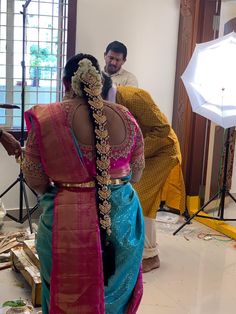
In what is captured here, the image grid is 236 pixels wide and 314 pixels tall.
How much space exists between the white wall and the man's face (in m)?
0.29

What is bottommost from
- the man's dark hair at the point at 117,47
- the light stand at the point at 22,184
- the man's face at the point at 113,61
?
the light stand at the point at 22,184

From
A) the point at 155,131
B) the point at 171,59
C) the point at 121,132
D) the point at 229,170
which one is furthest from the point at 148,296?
the point at 171,59

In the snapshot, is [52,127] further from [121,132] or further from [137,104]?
[137,104]

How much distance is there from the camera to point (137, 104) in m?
2.87

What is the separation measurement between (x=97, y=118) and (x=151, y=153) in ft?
4.00

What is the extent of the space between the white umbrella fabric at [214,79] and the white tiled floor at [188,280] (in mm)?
1012

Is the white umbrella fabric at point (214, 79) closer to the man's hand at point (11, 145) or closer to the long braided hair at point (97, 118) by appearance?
the man's hand at point (11, 145)

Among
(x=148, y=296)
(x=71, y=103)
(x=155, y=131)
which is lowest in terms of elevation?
(x=148, y=296)

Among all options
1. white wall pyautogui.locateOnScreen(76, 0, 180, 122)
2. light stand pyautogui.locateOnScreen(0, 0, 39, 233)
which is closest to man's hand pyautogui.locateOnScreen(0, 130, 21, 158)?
light stand pyautogui.locateOnScreen(0, 0, 39, 233)

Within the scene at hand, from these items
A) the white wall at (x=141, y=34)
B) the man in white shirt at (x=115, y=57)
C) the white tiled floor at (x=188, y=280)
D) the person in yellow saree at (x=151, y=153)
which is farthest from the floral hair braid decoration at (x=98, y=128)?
the white wall at (x=141, y=34)

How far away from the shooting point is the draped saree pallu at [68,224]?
Result: 1870 mm

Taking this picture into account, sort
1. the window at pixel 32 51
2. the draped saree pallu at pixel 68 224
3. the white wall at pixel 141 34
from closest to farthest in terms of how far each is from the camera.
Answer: the draped saree pallu at pixel 68 224 < the window at pixel 32 51 < the white wall at pixel 141 34

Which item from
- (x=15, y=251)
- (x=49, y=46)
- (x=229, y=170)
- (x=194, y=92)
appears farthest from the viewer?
(x=229, y=170)

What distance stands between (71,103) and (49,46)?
2381 mm
